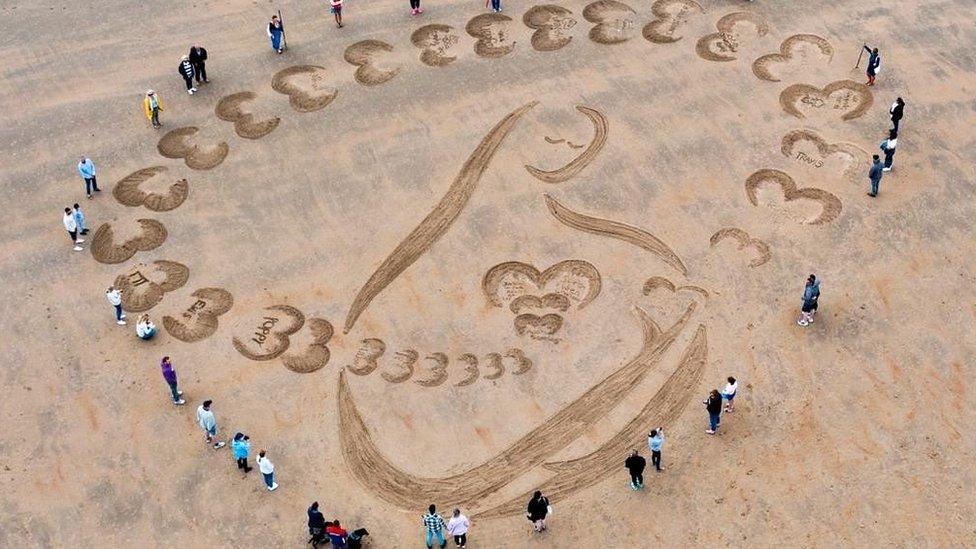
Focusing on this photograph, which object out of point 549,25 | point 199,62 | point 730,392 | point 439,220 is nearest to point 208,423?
point 439,220

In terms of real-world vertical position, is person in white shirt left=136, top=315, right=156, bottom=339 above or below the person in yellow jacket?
below

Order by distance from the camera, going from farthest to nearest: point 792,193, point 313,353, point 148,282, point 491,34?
point 491,34
point 792,193
point 148,282
point 313,353

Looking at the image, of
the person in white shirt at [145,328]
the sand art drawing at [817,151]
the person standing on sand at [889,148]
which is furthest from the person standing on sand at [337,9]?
the person standing on sand at [889,148]

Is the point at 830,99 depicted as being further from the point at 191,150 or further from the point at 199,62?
the point at 199,62

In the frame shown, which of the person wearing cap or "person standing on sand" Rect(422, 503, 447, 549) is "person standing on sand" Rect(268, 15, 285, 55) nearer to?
the person wearing cap

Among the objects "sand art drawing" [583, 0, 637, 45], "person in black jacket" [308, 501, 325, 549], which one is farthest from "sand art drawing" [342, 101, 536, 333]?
"person in black jacket" [308, 501, 325, 549]

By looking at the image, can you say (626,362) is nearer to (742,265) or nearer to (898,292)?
(742,265)
